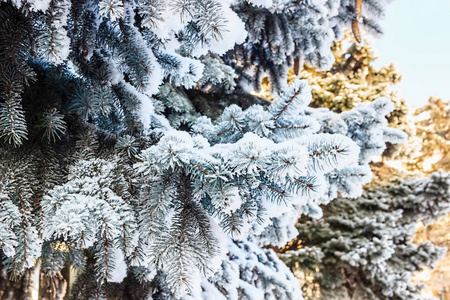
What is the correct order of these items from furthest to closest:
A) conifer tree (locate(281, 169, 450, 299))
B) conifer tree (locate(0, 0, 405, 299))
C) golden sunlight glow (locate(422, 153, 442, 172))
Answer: golden sunlight glow (locate(422, 153, 442, 172))
conifer tree (locate(281, 169, 450, 299))
conifer tree (locate(0, 0, 405, 299))

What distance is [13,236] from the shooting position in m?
0.81

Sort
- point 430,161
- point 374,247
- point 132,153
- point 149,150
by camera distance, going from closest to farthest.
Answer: point 149,150, point 132,153, point 374,247, point 430,161

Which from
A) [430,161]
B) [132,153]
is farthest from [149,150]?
[430,161]

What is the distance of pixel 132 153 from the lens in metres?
1.05

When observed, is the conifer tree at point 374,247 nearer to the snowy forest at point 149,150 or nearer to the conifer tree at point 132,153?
the snowy forest at point 149,150

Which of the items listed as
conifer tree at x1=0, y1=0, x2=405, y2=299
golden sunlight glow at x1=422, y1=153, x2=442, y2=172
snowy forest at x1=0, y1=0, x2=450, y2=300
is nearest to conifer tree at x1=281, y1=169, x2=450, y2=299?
snowy forest at x1=0, y1=0, x2=450, y2=300

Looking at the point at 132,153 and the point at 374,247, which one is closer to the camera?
the point at 132,153

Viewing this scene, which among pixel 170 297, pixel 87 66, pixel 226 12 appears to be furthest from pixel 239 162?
pixel 170 297

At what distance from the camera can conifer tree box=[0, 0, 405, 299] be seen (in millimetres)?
762

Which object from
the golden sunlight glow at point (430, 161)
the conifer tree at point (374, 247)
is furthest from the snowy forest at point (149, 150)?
the golden sunlight glow at point (430, 161)

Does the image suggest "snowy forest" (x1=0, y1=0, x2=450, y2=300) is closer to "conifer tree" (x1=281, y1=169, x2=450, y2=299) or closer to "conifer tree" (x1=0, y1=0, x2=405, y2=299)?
"conifer tree" (x1=0, y1=0, x2=405, y2=299)

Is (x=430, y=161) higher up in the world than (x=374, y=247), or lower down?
higher up

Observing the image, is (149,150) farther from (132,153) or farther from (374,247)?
(374,247)

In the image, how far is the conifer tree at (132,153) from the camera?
0.76 m
